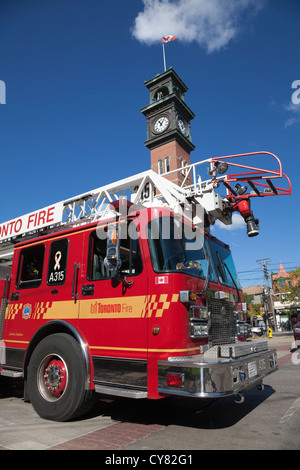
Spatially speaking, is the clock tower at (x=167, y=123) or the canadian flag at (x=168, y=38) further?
the canadian flag at (x=168, y=38)

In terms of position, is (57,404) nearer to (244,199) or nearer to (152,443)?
(152,443)

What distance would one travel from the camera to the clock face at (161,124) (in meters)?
40.4

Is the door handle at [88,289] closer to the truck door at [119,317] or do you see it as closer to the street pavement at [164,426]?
the truck door at [119,317]

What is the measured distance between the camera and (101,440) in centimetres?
349

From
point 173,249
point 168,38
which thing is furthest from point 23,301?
point 168,38

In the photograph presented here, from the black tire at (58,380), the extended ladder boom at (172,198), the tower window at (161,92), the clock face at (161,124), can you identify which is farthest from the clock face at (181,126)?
the black tire at (58,380)

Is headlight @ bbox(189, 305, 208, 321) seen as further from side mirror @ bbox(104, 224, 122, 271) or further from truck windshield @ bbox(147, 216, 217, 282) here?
side mirror @ bbox(104, 224, 122, 271)

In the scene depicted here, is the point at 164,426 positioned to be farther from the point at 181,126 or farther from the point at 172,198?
the point at 181,126

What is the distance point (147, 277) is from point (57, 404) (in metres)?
2.13

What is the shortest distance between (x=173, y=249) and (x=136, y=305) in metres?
0.84

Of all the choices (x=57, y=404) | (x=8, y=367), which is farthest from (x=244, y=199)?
(x=8, y=367)

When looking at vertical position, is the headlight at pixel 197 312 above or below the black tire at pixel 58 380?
above

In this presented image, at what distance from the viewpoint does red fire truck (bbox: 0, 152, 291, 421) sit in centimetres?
366

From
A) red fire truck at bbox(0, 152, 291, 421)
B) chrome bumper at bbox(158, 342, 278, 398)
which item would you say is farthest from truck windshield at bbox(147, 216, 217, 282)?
chrome bumper at bbox(158, 342, 278, 398)
